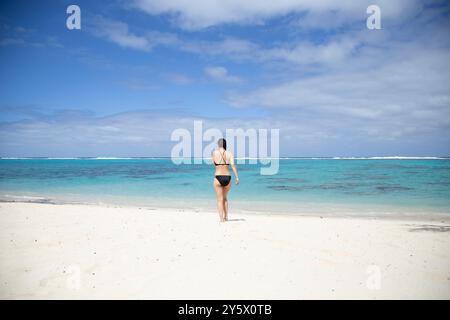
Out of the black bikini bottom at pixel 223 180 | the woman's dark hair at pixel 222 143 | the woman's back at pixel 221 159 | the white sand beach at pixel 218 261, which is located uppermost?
the woman's dark hair at pixel 222 143

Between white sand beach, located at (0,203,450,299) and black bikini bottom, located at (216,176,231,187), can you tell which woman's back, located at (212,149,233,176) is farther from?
white sand beach, located at (0,203,450,299)

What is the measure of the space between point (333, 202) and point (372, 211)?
8.95 feet

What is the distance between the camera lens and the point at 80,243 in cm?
650

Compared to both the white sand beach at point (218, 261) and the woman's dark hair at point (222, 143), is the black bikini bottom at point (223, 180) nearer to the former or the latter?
the woman's dark hair at point (222, 143)

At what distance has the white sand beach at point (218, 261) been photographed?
423 cm

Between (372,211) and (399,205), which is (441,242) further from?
(399,205)

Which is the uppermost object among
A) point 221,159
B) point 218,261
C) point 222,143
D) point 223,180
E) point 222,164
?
point 222,143

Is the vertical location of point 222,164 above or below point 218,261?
above

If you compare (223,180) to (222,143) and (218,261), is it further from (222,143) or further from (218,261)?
(218,261)

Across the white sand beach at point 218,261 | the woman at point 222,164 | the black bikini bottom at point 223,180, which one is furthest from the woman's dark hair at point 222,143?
the white sand beach at point 218,261

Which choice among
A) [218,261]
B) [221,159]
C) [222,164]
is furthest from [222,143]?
[218,261]

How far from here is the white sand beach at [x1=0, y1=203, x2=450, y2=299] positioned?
13.9 feet

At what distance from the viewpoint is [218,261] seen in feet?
17.6
